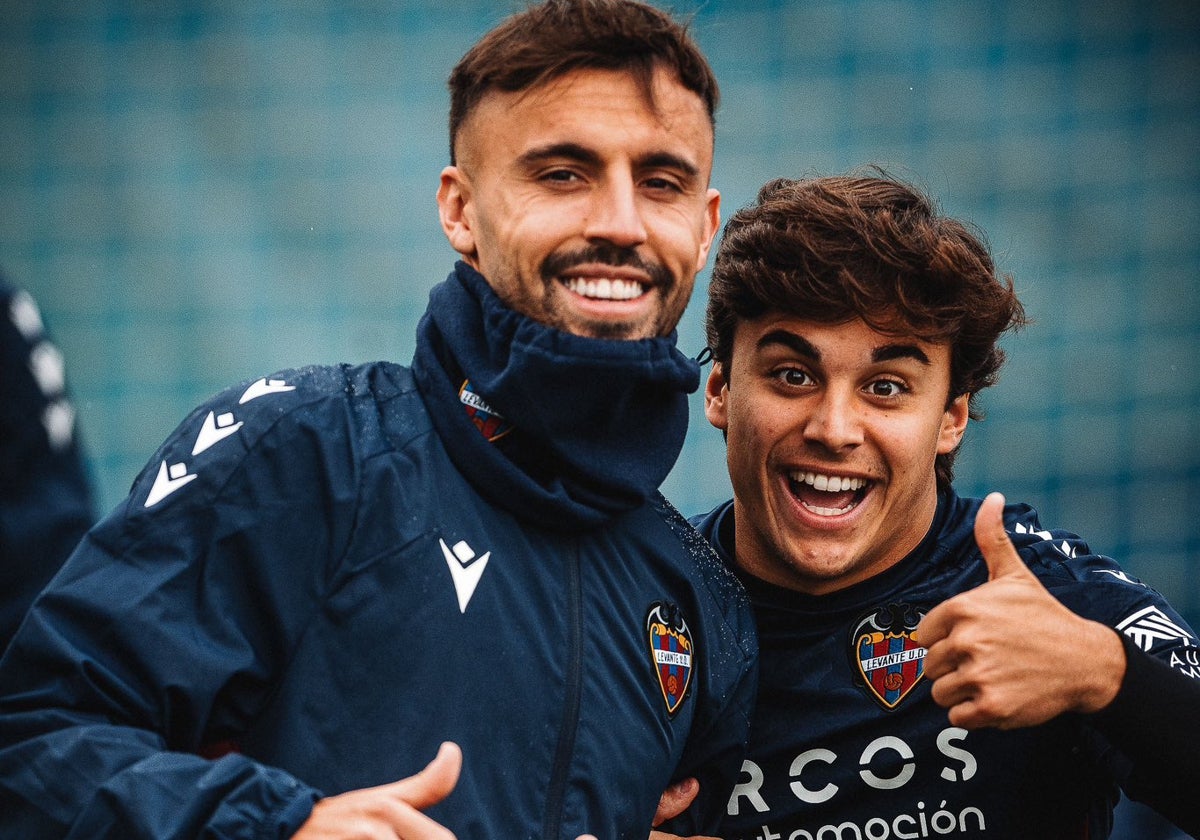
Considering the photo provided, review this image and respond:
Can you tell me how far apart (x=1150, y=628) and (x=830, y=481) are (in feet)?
2.09

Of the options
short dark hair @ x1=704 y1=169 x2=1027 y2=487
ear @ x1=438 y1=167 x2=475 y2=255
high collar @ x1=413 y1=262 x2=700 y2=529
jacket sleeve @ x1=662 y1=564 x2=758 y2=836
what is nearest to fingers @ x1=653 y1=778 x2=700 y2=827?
jacket sleeve @ x1=662 y1=564 x2=758 y2=836

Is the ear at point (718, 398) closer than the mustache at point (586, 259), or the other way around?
the mustache at point (586, 259)

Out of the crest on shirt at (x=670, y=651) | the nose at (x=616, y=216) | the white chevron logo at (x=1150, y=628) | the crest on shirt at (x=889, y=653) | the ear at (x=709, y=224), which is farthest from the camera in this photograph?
the crest on shirt at (x=889, y=653)

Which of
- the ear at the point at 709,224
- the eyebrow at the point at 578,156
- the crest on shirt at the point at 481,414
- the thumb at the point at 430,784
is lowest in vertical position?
the thumb at the point at 430,784

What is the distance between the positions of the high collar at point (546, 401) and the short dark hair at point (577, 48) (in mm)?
309

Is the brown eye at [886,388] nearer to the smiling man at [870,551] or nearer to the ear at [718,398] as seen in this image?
the smiling man at [870,551]

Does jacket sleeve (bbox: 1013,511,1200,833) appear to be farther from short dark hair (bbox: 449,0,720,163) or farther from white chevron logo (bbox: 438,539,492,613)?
short dark hair (bbox: 449,0,720,163)

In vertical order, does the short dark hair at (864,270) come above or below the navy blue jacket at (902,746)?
above

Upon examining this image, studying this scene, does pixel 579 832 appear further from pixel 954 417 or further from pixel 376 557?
pixel 954 417

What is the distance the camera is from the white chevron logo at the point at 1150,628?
8.82ft

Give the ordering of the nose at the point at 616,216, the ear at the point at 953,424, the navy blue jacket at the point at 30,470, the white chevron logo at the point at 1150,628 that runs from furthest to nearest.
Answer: the ear at the point at 953,424 < the white chevron logo at the point at 1150,628 < the nose at the point at 616,216 < the navy blue jacket at the point at 30,470

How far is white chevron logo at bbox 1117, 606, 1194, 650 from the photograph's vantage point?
2.69 meters

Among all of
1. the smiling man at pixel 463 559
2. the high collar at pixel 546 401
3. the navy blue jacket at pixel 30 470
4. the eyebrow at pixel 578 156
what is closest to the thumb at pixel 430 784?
the smiling man at pixel 463 559

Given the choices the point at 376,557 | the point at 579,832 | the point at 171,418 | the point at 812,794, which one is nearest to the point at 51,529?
the point at 376,557
